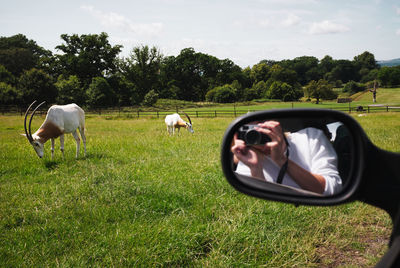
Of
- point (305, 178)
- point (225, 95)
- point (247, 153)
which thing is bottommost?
point (305, 178)

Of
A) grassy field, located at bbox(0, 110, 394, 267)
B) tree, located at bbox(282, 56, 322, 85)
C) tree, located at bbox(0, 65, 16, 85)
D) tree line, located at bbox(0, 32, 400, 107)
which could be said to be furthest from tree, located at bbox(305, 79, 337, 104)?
grassy field, located at bbox(0, 110, 394, 267)

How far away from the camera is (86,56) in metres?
72.7

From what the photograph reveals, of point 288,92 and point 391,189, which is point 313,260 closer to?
point 391,189

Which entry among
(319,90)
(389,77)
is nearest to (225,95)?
(319,90)

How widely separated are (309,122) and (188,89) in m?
104

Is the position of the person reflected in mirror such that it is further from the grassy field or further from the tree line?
the tree line

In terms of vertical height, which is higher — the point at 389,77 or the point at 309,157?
the point at 389,77

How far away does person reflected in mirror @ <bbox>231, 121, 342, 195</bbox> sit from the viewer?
1.29 m

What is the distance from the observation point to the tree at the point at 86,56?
7138 cm

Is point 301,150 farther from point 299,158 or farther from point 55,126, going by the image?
point 55,126

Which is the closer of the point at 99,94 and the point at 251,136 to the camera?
the point at 251,136

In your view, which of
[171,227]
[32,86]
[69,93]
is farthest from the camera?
[69,93]

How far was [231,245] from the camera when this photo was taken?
2982 mm

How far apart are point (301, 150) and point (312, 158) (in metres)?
0.06
